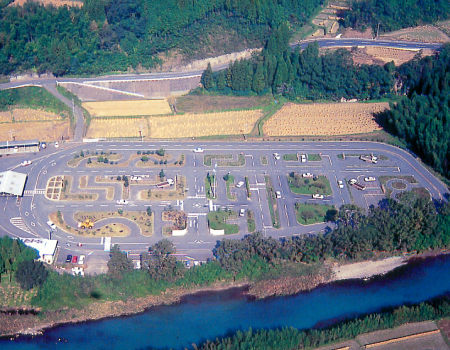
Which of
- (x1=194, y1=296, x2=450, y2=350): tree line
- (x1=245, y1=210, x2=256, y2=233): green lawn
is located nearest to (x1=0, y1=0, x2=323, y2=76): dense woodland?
(x1=245, y1=210, x2=256, y2=233): green lawn

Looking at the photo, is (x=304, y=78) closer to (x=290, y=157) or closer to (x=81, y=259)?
(x=290, y=157)

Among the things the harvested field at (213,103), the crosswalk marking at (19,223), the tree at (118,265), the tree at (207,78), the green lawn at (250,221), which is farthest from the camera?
the tree at (207,78)

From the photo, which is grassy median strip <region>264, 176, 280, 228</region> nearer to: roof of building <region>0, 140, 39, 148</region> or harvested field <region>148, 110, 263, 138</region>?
harvested field <region>148, 110, 263, 138</region>

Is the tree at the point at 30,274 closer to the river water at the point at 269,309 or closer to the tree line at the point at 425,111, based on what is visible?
the river water at the point at 269,309

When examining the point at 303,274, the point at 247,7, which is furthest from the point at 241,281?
the point at 247,7

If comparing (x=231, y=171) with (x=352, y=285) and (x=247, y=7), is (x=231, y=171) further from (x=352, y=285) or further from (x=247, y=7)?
(x=247, y=7)

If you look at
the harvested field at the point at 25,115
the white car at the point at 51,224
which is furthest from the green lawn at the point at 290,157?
the harvested field at the point at 25,115
